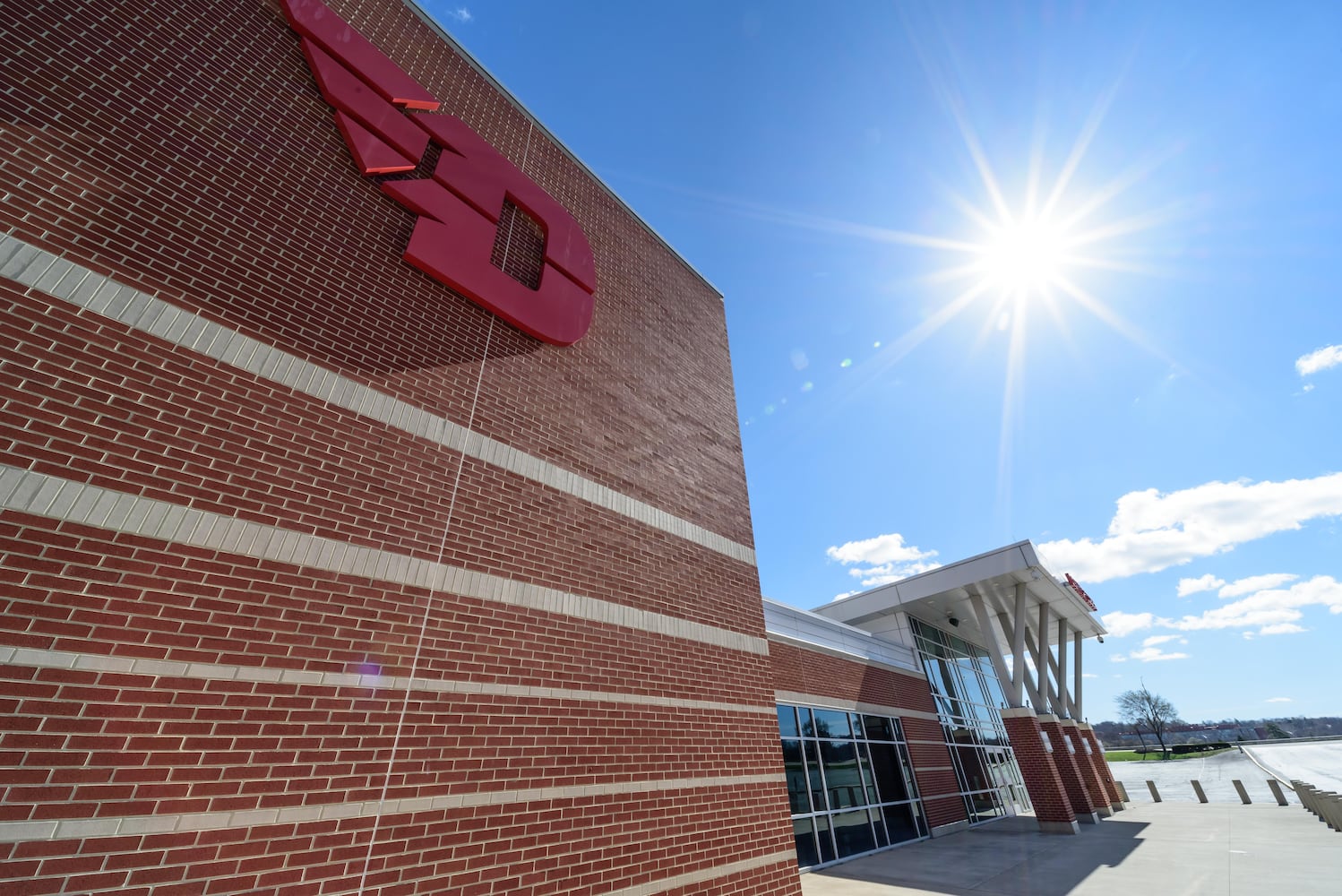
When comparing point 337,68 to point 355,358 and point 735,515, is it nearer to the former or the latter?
point 355,358

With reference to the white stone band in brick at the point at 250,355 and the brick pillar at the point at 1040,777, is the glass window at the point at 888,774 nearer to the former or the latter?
the brick pillar at the point at 1040,777

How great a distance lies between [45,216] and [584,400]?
16.6ft

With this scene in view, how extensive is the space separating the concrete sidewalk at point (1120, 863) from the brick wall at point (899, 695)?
116 centimetres

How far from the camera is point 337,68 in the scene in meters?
6.55

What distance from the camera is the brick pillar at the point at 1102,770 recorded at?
22.2 meters

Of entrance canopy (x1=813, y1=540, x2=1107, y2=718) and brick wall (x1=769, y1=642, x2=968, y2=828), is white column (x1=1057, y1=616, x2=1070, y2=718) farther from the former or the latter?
brick wall (x1=769, y1=642, x2=968, y2=828)

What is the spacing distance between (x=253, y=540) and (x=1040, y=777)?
21808mm

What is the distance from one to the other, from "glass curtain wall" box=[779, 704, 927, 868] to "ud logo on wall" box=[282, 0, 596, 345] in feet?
34.0

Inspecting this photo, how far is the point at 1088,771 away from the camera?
20.3 metres

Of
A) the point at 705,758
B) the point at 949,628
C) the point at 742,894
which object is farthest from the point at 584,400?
the point at 949,628

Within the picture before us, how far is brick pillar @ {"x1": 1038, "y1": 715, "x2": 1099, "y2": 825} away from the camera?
1816 cm

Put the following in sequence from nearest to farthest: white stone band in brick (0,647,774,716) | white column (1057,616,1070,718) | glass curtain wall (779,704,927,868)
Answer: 1. white stone band in brick (0,647,774,716)
2. glass curtain wall (779,704,927,868)
3. white column (1057,616,1070,718)

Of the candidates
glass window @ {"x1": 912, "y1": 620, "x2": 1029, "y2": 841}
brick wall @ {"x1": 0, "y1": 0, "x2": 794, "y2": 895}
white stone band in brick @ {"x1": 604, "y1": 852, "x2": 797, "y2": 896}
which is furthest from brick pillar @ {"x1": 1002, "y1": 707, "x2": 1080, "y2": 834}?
brick wall @ {"x1": 0, "y1": 0, "x2": 794, "y2": 895}

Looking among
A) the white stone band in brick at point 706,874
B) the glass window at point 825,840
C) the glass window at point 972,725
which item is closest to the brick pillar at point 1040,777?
the glass window at point 972,725
